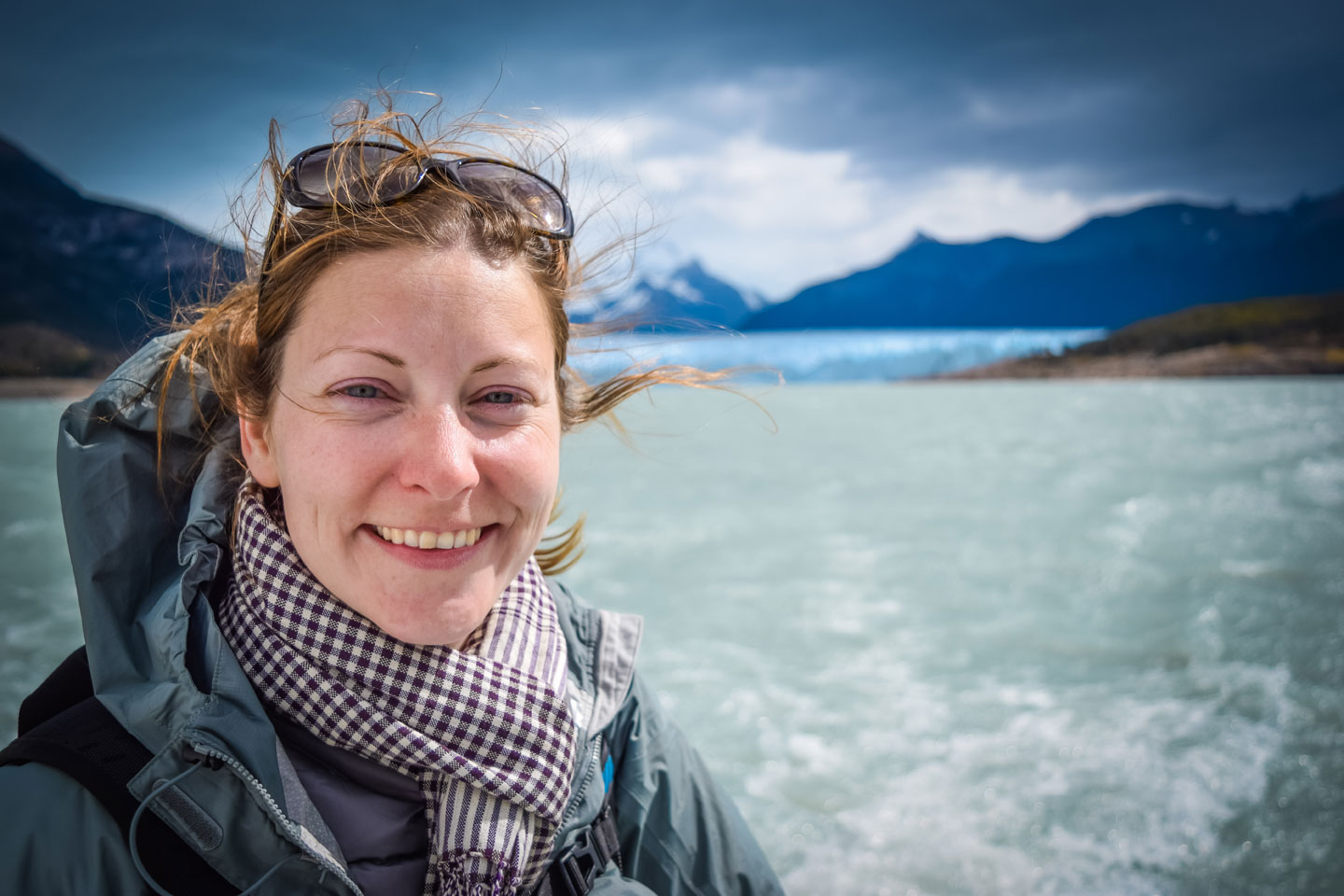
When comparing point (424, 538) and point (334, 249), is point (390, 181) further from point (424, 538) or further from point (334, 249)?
point (424, 538)

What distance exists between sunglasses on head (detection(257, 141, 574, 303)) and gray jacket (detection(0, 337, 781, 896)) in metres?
0.41

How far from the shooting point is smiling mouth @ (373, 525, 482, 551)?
1.39 metres

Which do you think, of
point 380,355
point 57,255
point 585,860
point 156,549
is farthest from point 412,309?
point 57,255

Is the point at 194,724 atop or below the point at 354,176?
below

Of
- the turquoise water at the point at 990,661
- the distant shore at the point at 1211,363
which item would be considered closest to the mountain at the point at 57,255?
the turquoise water at the point at 990,661

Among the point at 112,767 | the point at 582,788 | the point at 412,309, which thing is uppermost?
the point at 412,309

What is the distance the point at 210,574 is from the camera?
1.45 m

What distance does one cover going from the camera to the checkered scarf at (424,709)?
1408 millimetres

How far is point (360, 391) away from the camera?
4.58ft

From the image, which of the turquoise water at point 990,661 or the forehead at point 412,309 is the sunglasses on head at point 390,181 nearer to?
the forehead at point 412,309

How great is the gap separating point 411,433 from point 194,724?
57cm

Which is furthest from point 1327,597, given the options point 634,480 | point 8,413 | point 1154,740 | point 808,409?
point 8,413

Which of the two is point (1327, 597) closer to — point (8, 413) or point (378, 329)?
point (378, 329)

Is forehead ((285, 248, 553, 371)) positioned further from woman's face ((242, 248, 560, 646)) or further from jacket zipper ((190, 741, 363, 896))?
jacket zipper ((190, 741, 363, 896))
